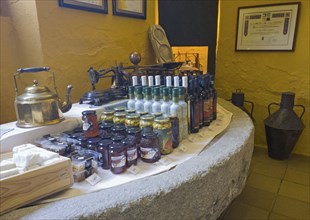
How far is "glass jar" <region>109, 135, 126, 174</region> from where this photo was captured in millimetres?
886

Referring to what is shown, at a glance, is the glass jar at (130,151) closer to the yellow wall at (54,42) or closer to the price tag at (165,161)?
the price tag at (165,161)

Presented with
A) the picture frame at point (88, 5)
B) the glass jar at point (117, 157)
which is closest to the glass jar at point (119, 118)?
the glass jar at point (117, 157)

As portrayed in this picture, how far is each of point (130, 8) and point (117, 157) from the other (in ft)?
5.87

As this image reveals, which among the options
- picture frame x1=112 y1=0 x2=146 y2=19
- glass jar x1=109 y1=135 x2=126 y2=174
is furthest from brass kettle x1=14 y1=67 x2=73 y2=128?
picture frame x1=112 y1=0 x2=146 y2=19

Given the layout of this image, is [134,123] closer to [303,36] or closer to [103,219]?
[103,219]

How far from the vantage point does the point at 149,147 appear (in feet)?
3.20

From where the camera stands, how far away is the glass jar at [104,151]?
92cm

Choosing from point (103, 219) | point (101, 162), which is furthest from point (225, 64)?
point (103, 219)

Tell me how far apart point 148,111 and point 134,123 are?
0.18 m

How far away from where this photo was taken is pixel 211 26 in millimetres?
3018

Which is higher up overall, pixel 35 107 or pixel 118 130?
pixel 35 107

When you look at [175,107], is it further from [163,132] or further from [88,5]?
[88,5]

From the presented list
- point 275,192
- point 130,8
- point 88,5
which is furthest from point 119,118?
point 275,192

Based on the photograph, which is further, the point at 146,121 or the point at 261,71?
the point at 261,71
